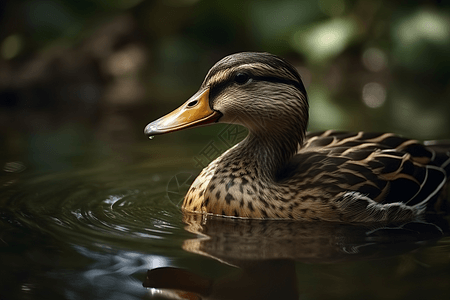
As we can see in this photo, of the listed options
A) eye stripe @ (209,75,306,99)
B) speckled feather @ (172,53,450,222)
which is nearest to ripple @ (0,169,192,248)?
speckled feather @ (172,53,450,222)

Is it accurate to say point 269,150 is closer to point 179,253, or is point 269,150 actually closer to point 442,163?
point 179,253

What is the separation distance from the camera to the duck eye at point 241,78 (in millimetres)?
4844

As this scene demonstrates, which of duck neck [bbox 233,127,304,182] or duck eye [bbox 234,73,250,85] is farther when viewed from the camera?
duck neck [bbox 233,127,304,182]

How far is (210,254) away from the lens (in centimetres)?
391

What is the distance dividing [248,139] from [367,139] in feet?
3.62

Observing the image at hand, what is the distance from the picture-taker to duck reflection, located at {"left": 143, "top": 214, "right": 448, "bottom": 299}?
3334mm

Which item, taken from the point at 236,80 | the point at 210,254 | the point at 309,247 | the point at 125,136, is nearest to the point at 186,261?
the point at 210,254

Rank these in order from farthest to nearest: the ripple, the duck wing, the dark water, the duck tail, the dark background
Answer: the dark background
the duck tail
the duck wing
the ripple
the dark water

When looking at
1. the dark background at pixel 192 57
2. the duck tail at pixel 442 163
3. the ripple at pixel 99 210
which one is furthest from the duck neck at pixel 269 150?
the dark background at pixel 192 57

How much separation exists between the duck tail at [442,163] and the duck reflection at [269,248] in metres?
0.48

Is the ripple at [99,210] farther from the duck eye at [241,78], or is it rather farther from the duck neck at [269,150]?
the duck eye at [241,78]

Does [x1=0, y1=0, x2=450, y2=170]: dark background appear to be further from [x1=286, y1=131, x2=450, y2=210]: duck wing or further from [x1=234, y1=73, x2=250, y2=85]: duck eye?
[x1=234, y1=73, x2=250, y2=85]: duck eye

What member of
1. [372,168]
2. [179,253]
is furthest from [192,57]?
[179,253]

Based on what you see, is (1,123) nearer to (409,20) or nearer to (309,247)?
(309,247)
